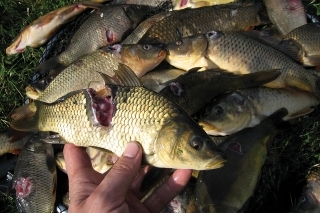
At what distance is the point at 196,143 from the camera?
6.10 feet

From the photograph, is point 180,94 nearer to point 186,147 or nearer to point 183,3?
point 186,147

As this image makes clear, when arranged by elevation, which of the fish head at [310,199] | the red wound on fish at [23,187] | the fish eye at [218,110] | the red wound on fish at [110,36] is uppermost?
the red wound on fish at [110,36]

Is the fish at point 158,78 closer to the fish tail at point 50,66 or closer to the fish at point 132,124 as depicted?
the fish at point 132,124

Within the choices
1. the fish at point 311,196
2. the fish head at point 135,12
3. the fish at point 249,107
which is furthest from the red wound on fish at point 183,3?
the fish at point 311,196

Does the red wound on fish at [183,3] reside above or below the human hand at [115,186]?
above

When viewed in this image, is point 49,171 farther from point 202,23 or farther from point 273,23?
point 273,23

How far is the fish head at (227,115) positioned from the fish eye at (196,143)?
0.71 meters

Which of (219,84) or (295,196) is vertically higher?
(219,84)

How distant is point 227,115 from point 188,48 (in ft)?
1.77

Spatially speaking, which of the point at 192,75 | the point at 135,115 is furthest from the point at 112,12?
the point at 135,115

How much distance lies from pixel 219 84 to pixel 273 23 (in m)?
0.84

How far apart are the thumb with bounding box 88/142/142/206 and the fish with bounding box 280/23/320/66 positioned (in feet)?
5.15

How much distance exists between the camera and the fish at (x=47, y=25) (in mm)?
3500

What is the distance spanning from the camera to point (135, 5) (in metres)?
3.41
